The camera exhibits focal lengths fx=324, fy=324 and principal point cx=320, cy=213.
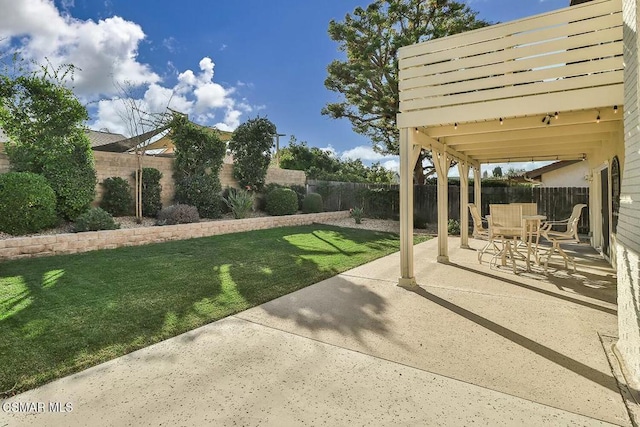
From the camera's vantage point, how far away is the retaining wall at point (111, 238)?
600 centimetres

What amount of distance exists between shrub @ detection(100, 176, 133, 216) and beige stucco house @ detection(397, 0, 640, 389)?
7659 mm

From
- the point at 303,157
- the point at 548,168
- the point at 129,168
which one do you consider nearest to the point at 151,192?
the point at 129,168

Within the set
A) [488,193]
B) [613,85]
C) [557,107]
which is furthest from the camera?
[488,193]

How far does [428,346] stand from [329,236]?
6.78 meters

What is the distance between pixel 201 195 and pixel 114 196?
7.72 ft

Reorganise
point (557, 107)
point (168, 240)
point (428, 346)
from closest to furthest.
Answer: point (428, 346), point (557, 107), point (168, 240)

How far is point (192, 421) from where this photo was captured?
1.94m

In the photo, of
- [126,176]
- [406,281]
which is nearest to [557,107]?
[406,281]

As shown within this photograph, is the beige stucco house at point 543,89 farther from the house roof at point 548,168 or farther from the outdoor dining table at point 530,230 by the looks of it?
the house roof at point 548,168

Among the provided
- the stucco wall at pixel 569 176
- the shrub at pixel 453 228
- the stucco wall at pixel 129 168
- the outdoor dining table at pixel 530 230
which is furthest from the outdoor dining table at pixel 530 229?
the stucco wall at pixel 569 176

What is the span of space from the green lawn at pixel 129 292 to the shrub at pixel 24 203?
3.64 ft

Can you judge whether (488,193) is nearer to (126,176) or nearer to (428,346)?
(428,346)

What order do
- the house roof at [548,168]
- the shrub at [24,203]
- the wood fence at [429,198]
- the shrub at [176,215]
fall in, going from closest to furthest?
the shrub at [24,203]
the shrub at [176,215]
the wood fence at [429,198]
the house roof at [548,168]

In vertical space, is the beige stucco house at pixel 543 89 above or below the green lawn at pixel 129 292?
above
